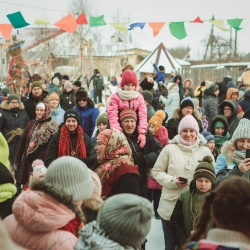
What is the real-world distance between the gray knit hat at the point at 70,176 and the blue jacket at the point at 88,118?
18.5 feet

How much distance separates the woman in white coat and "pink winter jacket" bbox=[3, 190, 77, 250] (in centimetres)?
242

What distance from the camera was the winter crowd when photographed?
2.45 metres

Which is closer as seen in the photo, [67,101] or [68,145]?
[68,145]

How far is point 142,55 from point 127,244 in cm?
6150

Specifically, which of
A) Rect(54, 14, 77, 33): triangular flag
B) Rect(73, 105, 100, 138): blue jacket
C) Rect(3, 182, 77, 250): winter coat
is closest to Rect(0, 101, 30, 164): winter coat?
Rect(73, 105, 100, 138): blue jacket

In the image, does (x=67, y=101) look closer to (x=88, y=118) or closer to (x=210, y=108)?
(x=88, y=118)

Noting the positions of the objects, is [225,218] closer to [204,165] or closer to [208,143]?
[204,165]

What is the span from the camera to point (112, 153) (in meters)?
4.33

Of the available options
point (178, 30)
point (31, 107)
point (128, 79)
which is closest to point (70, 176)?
point (128, 79)

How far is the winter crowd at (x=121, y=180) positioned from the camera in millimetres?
2453

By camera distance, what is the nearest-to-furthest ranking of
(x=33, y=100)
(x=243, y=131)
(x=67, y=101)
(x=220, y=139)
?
1. (x=243, y=131)
2. (x=220, y=139)
3. (x=33, y=100)
4. (x=67, y=101)

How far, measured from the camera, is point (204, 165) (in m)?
4.50

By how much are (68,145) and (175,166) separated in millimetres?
1732

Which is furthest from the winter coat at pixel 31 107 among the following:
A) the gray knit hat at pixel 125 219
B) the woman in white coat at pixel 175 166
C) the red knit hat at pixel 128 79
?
the gray knit hat at pixel 125 219
